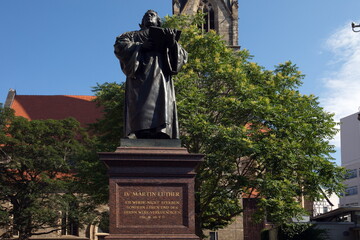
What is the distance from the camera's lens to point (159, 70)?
9.16 m

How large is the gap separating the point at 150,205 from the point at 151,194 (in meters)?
0.17

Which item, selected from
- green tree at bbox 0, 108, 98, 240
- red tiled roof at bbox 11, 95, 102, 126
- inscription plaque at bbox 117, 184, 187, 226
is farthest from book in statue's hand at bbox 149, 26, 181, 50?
red tiled roof at bbox 11, 95, 102, 126

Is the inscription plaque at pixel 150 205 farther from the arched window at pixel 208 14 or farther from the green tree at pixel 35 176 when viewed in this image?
the arched window at pixel 208 14

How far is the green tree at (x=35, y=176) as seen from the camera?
33.1m

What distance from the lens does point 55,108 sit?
1903 inches

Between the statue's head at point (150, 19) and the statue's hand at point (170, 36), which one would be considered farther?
the statue's head at point (150, 19)

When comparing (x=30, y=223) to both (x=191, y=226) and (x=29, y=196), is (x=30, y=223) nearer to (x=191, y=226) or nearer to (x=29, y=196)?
(x=29, y=196)

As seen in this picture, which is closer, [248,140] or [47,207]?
[248,140]

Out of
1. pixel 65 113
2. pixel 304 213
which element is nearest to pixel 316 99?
pixel 304 213

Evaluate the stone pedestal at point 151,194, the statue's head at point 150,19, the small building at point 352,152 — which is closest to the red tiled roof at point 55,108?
the small building at point 352,152

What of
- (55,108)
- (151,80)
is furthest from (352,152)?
(151,80)

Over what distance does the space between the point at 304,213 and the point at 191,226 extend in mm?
14374

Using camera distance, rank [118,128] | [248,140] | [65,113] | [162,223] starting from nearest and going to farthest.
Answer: [162,223], [248,140], [118,128], [65,113]

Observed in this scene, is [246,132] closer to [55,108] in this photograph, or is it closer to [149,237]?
[149,237]
